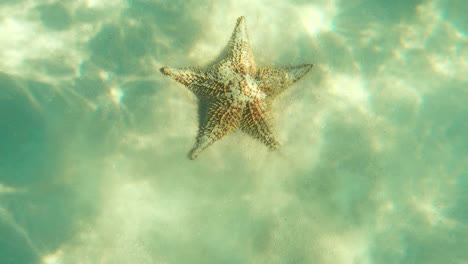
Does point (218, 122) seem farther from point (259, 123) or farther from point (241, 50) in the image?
point (241, 50)

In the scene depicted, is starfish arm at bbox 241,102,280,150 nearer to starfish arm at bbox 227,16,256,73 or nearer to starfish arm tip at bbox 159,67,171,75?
starfish arm at bbox 227,16,256,73

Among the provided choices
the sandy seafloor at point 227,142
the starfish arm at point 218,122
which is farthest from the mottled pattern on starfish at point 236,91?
the sandy seafloor at point 227,142

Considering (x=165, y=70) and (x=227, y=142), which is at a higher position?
(x=165, y=70)

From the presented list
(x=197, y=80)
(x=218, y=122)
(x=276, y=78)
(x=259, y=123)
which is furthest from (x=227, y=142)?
(x=276, y=78)

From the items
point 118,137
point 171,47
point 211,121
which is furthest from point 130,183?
point 171,47

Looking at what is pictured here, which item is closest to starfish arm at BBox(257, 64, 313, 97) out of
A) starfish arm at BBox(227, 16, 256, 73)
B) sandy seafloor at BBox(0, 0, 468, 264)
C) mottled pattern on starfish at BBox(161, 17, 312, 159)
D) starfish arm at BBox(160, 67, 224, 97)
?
mottled pattern on starfish at BBox(161, 17, 312, 159)

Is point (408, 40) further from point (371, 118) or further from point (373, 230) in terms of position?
point (373, 230)

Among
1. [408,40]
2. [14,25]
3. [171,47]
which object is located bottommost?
[14,25]
